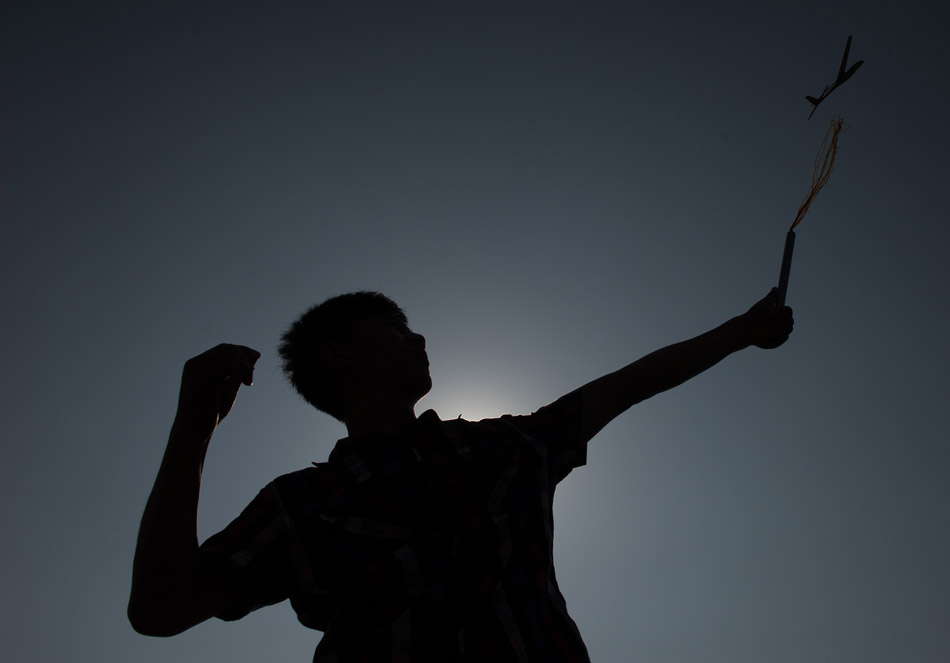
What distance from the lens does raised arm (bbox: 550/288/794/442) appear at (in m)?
2.76

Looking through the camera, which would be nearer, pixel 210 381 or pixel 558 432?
pixel 210 381

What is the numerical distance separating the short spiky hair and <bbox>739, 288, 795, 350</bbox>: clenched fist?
1.54m

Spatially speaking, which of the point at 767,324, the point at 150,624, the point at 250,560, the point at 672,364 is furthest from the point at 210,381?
the point at 767,324

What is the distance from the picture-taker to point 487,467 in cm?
249

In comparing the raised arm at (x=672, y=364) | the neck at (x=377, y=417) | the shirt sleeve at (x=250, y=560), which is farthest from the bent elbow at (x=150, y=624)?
the raised arm at (x=672, y=364)

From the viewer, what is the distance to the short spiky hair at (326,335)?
345 cm

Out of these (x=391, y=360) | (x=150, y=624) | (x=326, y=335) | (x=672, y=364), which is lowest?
(x=150, y=624)

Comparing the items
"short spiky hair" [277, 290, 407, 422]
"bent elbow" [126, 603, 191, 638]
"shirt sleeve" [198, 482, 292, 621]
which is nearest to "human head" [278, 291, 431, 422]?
"short spiky hair" [277, 290, 407, 422]

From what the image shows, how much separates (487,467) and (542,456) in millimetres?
224

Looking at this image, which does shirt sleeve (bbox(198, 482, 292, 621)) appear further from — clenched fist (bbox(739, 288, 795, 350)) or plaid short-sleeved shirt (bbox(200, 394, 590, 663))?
clenched fist (bbox(739, 288, 795, 350))

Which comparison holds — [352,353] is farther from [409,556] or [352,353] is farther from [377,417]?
[409,556]

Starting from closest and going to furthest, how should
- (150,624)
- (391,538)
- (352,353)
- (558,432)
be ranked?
1. (150,624)
2. (391,538)
3. (558,432)
4. (352,353)

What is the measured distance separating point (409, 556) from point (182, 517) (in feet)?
2.16

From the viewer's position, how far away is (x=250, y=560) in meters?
2.20
